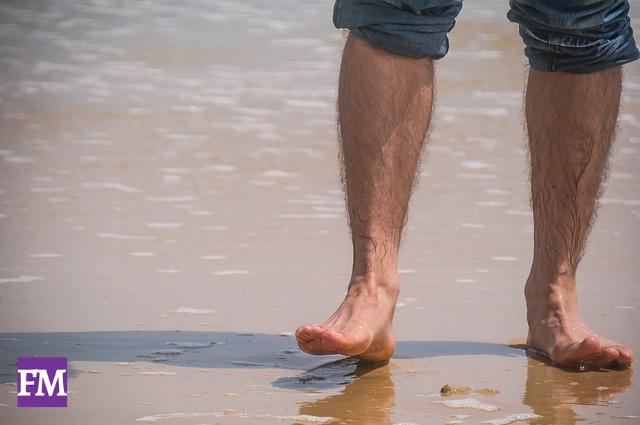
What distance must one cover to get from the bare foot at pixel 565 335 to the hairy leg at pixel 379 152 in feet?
0.98

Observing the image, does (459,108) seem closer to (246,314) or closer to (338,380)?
(246,314)

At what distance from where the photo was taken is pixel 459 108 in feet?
16.2

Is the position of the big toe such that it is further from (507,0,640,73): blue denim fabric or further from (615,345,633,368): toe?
(507,0,640,73): blue denim fabric

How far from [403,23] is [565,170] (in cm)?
45

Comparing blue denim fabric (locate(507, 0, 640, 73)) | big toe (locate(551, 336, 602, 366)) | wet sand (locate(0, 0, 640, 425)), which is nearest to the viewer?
wet sand (locate(0, 0, 640, 425))

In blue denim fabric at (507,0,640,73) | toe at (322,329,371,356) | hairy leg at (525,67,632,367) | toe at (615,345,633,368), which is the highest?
blue denim fabric at (507,0,640,73)

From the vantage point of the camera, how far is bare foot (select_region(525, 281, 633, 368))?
2.36 meters

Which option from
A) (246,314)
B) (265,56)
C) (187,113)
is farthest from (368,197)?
(265,56)

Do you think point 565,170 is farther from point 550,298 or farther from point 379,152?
point 379,152

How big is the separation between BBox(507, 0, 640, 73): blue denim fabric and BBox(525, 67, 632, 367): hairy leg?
3cm

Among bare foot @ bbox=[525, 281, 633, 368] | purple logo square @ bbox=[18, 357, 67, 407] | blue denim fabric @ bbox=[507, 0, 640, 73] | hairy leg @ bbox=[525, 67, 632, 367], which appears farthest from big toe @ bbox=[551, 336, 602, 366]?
purple logo square @ bbox=[18, 357, 67, 407]

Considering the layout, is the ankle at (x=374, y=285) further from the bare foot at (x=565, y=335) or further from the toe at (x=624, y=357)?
the toe at (x=624, y=357)

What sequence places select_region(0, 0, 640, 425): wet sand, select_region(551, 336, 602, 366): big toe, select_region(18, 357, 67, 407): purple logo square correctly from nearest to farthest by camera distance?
select_region(18, 357, 67, 407): purple logo square → select_region(0, 0, 640, 425): wet sand → select_region(551, 336, 602, 366): big toe

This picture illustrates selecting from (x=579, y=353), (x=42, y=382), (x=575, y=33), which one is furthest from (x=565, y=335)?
(x=42, y=382)
